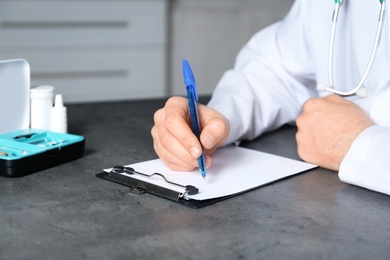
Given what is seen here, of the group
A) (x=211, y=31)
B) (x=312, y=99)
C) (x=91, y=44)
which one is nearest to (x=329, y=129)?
(x=312, y=99)

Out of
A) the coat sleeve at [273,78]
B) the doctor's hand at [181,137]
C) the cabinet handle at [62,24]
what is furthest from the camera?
the cabinet handle at [62,24]

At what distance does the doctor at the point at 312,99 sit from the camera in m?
0.97

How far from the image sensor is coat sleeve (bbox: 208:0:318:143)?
130 centimetres

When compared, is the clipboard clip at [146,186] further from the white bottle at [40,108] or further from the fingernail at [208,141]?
the white bottle at [40,108]

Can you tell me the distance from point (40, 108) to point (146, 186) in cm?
35

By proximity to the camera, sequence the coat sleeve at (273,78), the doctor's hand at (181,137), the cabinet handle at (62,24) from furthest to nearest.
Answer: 1. the cabinet handle at (62,24)
2. the coat sleeve at (273,78)
3. the doctor's hand at (181,137)

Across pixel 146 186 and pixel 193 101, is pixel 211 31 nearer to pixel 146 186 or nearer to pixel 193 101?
pixel 193 101

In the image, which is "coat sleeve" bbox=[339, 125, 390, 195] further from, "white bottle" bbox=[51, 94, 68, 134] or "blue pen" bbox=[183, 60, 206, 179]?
"white bottle" bbox=[51, 94, 68, 134]

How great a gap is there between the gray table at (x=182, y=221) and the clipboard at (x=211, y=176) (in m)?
0.02

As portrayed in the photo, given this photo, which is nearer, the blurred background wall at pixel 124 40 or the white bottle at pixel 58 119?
the white bottle at pixel 58 119

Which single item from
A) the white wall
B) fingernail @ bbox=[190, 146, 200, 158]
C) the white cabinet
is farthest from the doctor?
the white wall

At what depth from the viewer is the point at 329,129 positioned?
1.08m

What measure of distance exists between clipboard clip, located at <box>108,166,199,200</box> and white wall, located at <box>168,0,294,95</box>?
2280mm

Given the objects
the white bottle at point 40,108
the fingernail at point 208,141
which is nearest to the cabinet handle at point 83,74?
the white bottle at point 40,108
